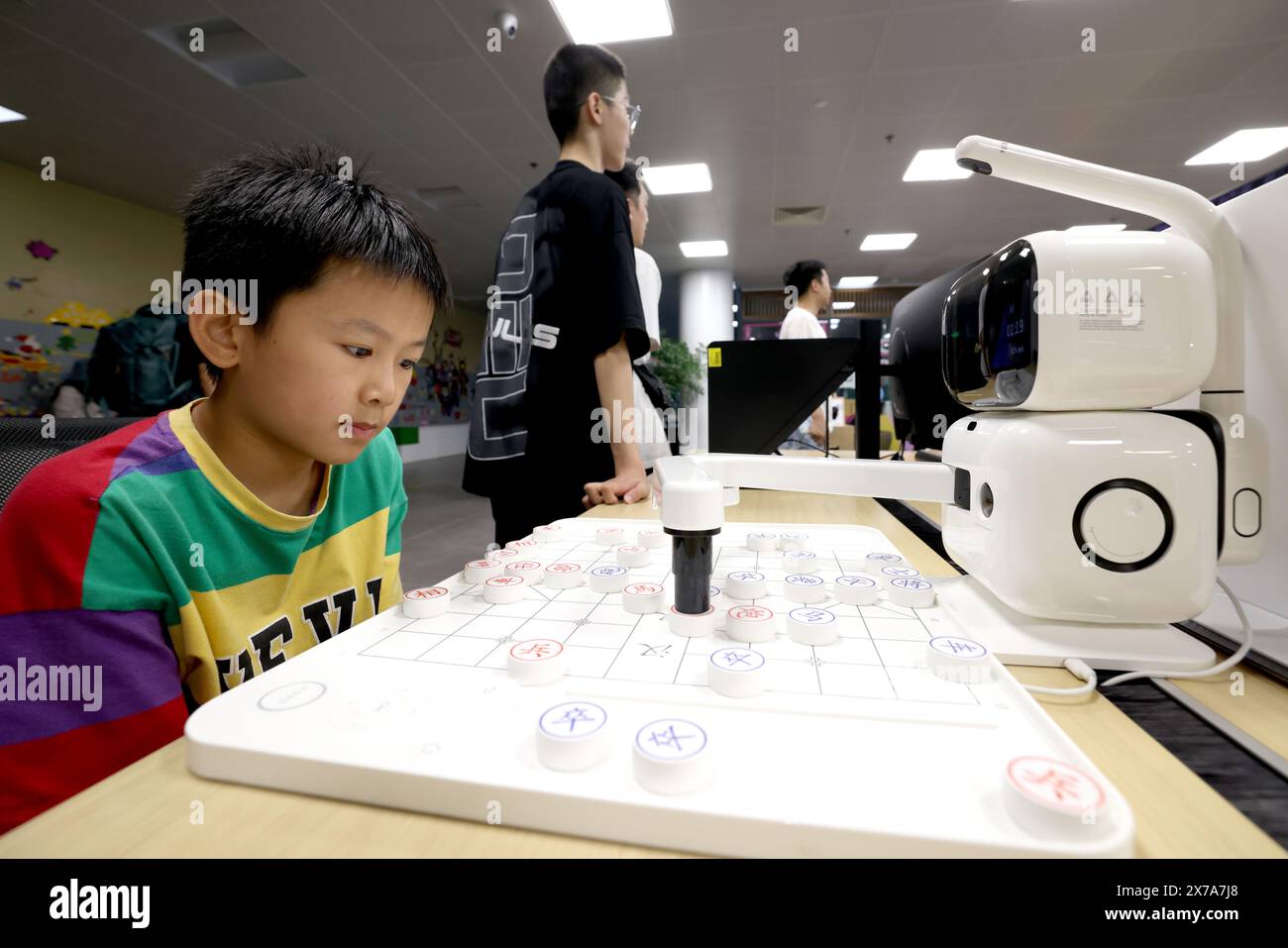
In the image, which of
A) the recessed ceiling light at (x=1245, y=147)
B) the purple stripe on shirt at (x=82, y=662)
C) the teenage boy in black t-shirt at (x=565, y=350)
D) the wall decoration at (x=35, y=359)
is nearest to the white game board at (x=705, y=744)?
the purple stripe on shirt at (x=82, y=662)

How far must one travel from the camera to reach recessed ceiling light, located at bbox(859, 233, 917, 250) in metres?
5.58

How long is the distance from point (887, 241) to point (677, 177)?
258cm

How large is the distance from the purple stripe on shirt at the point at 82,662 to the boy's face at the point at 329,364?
21cm

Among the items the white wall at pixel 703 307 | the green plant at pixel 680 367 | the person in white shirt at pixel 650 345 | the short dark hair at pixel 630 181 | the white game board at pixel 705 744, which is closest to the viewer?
the white game board at pixel 705 744

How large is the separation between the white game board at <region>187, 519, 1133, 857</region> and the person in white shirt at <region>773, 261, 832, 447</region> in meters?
2.17

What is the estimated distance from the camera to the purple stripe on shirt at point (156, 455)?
1.79 ft

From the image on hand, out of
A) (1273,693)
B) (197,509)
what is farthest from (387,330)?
(1273,693)

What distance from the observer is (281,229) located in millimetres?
A: 583

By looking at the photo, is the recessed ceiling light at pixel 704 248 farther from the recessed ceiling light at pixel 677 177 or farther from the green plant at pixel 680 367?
the recessed ceiling light at pixel 677 177

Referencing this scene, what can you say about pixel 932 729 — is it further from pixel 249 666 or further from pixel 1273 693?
pixel 249 666

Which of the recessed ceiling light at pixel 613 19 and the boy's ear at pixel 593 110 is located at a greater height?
the recessed ceiling light at pixel 613 19

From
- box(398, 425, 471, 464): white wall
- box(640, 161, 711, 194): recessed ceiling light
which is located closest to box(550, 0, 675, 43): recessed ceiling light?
box(640, 161, 711, 194): recessed ceiling light
